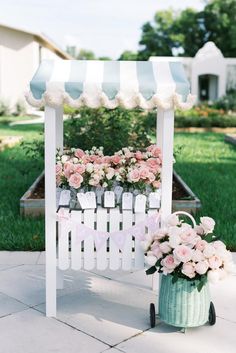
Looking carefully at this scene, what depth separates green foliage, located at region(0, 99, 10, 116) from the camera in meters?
22.4

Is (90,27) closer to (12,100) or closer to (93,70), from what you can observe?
(12,100)

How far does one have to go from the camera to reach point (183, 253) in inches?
133

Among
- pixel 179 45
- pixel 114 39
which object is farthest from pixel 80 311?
pixel 114 39

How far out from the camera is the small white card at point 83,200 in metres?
3.82

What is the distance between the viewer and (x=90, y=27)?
66.1 m

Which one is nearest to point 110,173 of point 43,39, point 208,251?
point 208,251

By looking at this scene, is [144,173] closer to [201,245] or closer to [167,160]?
[167,160]

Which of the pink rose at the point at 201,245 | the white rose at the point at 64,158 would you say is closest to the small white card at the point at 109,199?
the white rose at the point at 64,158

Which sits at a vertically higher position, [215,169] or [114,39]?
[114,39]

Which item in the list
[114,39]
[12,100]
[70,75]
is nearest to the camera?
[70,75]

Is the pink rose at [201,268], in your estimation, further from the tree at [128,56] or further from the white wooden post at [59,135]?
the tree at [128,56]

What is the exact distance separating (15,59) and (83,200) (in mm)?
21242

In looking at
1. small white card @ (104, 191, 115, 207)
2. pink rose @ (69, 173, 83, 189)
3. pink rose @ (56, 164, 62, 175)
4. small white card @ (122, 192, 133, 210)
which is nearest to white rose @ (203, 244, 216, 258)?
small white card @ (122, 192, 133, 210)

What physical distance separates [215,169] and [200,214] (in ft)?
12.4
